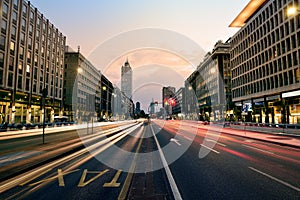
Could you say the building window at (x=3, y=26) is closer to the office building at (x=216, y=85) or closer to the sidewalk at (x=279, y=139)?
the sidewalk at (x=279, y=139)

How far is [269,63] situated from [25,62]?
191ft

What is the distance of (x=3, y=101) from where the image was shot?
42.5m

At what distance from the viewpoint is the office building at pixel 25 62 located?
4294 cm

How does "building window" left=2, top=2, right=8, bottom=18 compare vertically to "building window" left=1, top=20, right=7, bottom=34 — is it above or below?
above

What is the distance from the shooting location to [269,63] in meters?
46.4

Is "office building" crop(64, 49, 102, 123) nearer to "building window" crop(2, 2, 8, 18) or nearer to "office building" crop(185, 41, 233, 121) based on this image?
"building window" crop(2, 2, 8, 18)

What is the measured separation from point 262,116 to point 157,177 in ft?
170

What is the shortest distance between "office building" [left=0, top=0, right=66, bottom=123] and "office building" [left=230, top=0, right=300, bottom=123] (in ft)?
156

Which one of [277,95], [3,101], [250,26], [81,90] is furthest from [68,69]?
[277,95]

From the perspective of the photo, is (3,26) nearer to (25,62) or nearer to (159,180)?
(25,62)

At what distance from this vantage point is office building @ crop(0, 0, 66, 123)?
42938 mm

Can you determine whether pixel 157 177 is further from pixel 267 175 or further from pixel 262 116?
pixel 262 116

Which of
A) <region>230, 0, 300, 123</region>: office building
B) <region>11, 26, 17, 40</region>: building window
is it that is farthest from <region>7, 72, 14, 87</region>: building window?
<region>230, 0, 300, 123</region>: office building

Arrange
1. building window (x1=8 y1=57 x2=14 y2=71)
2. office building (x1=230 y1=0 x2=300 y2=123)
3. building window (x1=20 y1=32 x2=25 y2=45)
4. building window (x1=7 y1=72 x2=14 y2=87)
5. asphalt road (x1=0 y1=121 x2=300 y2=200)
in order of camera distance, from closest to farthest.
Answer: asphalt road (x1=0 y1=121 x2=300 y2=200), office building (x1=230 y1=0 x2=300 y2=123), building window (x1=7 y1=72 x2=14 y2=87), building window (x1=8 y1=57 x2=14 y2=71), building window (x1=20 y1=32 x2=25 y2=45)
